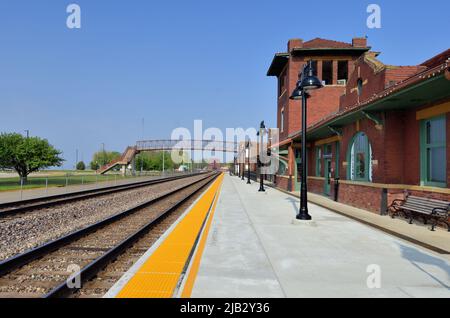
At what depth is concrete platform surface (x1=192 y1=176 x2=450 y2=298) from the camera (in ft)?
13.9

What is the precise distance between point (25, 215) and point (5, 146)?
24487 millimetres

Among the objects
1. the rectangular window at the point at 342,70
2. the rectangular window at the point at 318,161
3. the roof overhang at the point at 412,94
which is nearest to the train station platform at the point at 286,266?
the roof overhang at the point at 412,94

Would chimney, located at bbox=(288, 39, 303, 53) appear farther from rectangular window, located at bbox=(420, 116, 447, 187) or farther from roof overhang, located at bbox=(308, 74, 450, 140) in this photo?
rectangular window, located at bbox=(420, 116, 447, 187)

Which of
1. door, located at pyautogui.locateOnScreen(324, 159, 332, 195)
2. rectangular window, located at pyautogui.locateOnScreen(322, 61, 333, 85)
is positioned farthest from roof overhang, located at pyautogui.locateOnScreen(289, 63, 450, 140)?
rectangular window, located at pyautogui.locateOnScreen(322, 61, 333, 85)

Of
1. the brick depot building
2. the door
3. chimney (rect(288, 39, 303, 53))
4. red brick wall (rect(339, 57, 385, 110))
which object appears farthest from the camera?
chimney (rect(288, 39, 303, 53))

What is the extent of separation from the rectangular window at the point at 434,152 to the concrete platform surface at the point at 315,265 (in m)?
2.91

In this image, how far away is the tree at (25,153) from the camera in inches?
1239

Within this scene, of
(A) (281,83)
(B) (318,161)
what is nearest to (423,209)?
(B) (318,161)

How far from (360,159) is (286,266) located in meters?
10.2

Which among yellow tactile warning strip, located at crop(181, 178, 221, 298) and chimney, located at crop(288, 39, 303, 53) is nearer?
yellow tactile warning strip, located at crop(181, 178, 221, 298)

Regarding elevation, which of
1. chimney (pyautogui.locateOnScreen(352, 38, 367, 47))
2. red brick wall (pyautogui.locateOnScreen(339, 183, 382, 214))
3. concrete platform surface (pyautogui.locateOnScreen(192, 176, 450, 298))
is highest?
chimney (pyautogui.locateOnScreen(352, 38, 367, 47))

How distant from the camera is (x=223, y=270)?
5.02m

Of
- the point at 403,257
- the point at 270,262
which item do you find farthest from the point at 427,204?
the point at 270,262
